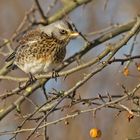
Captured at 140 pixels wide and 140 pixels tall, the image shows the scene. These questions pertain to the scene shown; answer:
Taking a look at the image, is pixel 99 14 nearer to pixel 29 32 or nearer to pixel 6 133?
pixel 29 32

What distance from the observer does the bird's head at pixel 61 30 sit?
599cm

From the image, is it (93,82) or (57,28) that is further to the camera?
(93,82)

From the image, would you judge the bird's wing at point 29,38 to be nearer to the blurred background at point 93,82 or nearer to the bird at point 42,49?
the bird at point 42,49

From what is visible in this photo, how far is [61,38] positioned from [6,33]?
10.8 ft

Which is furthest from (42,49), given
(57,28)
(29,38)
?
(57,28)

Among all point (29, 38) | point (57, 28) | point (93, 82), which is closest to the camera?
point (57, 28)

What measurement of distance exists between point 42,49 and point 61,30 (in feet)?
0.90

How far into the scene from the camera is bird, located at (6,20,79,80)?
6132mm

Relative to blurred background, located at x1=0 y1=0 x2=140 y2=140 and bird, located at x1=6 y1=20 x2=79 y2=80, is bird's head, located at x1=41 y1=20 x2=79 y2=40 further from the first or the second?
blurred background, located at x1=0 y1=0 x2=140 y2=140

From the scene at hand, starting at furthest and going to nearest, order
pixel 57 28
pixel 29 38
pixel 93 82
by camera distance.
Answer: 1. pixel 93 82
2. pixel 29 38
3. pixel 57 28

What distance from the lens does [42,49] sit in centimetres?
624

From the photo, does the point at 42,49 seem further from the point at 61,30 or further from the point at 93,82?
the point at 93,82

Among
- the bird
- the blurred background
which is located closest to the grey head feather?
the bird

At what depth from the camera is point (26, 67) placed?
20.3 feet
